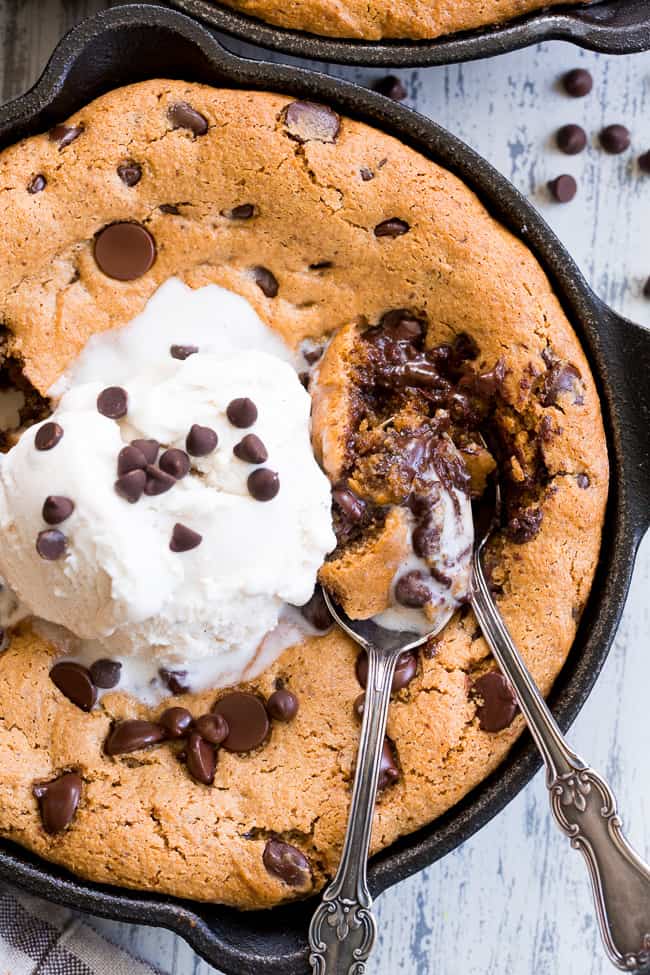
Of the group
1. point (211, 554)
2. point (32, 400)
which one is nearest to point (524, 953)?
point (211, 554)

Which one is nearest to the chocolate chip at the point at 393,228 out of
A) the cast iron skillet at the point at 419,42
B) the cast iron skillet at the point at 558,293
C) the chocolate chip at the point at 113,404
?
the cast iron skillet at the point at 558,293

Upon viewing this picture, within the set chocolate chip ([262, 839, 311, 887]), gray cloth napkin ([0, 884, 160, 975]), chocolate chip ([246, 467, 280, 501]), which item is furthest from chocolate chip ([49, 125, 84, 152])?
gray cloth napkin ([0, 884, 160, 975])

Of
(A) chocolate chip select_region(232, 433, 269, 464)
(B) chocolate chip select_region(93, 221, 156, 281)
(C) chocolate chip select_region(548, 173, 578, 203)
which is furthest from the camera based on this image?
(C) chocolate chip select_region(548, 173, 578, 203)

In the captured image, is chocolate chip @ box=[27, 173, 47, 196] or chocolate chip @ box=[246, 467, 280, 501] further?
chocolate chip @ box=[27, 173, 47, 196]

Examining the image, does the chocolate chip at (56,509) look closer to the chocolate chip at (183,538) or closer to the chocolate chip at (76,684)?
the chocolate chip at (183,538)

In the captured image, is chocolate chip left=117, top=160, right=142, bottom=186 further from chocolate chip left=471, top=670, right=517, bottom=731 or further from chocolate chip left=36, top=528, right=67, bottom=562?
chocolate chip left=471, top=670, right=517, bottom=731

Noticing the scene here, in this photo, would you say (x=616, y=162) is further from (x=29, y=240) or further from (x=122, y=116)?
(x=29, y=240)

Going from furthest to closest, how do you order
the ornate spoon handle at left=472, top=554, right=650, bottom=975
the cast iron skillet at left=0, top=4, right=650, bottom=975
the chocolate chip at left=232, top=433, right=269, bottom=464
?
the cast iron skillet at left=0, top=4, right=650, bottom=975
the chocolate chip at left=232, top=433, right=269, bottom=464
the ornate spoon handle at left=472, top=554, right=650, bottom=975
